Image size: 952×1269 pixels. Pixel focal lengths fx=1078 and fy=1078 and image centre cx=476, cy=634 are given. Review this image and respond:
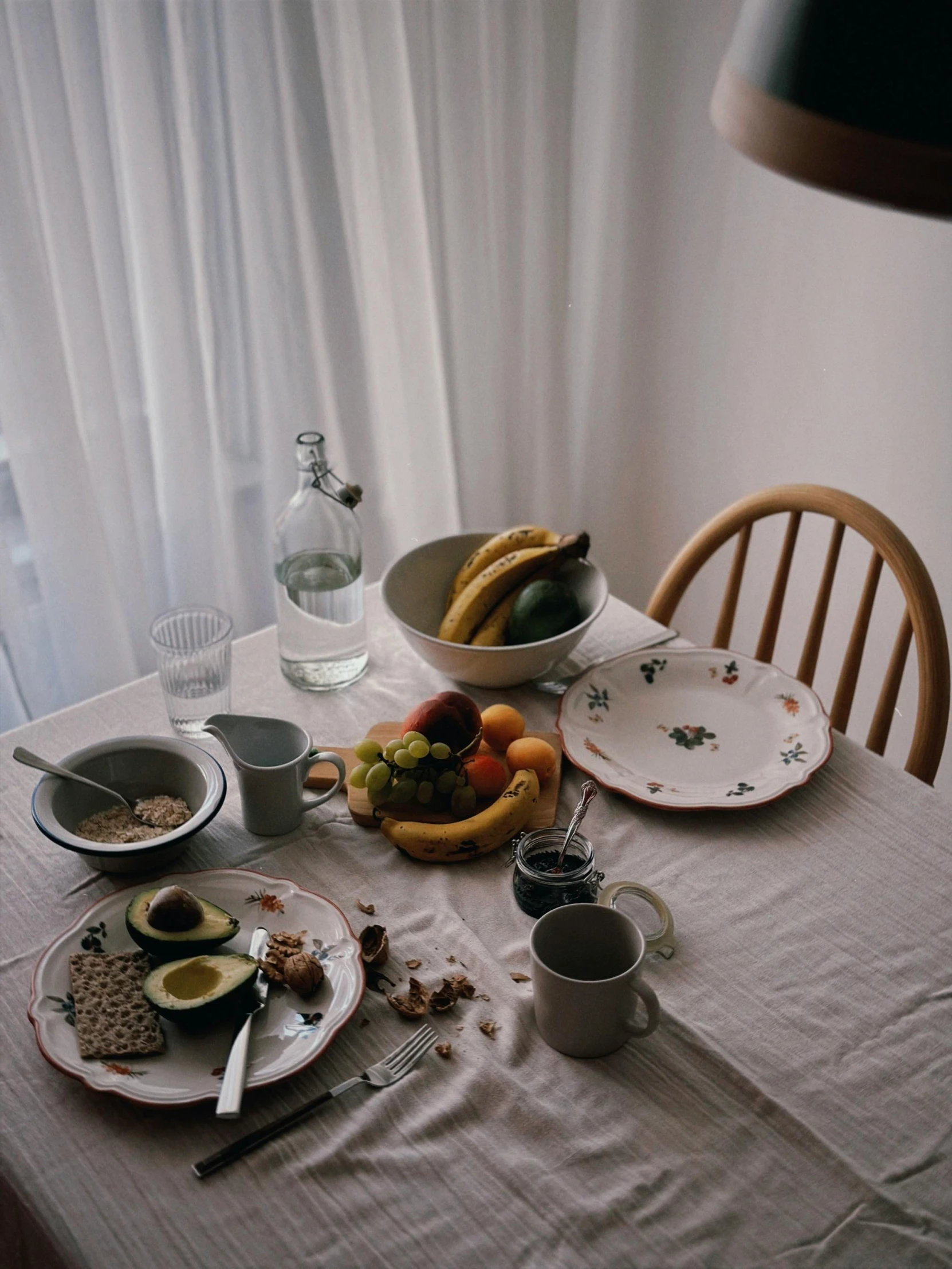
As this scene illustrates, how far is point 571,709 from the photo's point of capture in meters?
1.23

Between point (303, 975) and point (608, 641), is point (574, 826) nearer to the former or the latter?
point (303, 975)

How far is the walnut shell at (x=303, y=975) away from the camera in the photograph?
2.85ft

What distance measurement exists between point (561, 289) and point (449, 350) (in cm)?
28

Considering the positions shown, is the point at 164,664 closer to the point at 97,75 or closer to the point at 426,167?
the point at 97,75

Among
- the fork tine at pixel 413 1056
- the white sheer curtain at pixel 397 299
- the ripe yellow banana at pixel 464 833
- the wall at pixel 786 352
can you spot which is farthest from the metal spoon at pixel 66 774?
the wall at pixel 786 352

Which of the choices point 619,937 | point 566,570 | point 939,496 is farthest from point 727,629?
point 619,937

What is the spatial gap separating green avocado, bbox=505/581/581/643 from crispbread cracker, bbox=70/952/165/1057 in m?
0.55

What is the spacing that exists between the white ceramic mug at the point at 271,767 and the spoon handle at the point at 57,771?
108 mm

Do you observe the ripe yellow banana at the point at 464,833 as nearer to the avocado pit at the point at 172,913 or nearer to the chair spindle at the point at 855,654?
the avocado pit at the point at 172,913

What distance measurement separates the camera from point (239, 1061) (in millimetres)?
795

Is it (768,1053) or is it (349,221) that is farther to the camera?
(349,221)

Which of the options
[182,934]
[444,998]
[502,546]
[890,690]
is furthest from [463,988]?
[890,690]

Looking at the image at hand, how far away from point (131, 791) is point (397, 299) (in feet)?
3.85

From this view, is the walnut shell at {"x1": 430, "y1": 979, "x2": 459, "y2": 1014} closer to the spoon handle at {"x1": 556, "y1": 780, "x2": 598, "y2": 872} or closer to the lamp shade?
the spoon handle at {"x1": 556, "y1": 780, "x2": 598, "y2": 872}
